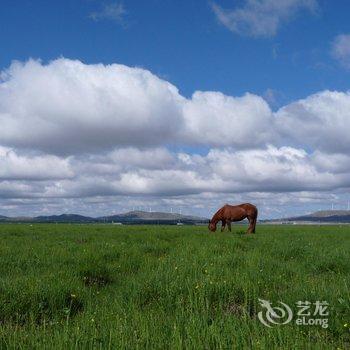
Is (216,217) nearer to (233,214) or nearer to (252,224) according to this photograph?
(233,214)

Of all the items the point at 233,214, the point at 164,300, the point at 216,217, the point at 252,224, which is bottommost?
the point at 164,300

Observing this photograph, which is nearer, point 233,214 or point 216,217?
point 233,214

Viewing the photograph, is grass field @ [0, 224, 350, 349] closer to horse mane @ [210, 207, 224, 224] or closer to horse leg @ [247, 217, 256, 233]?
horse leg @ [247, 217, 256, 233]

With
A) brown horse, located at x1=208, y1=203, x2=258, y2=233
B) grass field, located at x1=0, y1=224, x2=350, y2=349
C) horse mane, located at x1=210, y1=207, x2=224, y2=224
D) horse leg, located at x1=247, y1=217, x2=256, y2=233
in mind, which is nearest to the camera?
grass field, located at x1=0, y1=224, x2=350, y2=349

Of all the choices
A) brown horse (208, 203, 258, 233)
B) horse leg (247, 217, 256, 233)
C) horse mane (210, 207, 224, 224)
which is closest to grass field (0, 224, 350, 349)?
horse leg (247, 217, 256, 233)

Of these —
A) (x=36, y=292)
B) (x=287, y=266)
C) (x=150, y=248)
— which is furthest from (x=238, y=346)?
(x=150, y=248)

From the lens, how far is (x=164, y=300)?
27.2 feet

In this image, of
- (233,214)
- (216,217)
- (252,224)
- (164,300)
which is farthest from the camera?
(216,217)

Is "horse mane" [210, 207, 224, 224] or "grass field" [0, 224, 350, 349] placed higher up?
"horse mane" [210, 207, 224, 224]

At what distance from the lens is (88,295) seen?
30.6 ft

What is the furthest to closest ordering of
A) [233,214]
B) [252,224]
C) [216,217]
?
[216,217], [233,214], [252,224]

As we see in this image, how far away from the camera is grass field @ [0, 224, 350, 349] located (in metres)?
5.57

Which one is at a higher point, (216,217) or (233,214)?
(233,214)

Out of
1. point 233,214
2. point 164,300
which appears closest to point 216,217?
point 233,214
